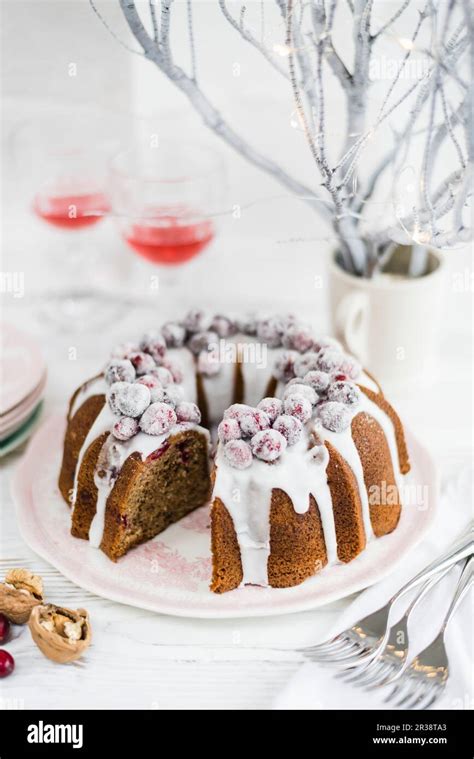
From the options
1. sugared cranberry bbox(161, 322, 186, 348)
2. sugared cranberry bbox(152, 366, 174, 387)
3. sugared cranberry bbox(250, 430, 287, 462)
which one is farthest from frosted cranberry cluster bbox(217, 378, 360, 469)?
sugared cranberry bbox(161, 322, 186, 348)

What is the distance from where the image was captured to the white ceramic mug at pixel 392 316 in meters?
2.37

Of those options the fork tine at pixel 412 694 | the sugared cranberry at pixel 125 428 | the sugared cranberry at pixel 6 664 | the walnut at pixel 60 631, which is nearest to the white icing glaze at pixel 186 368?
the sugared cranberry at pixel 125 428

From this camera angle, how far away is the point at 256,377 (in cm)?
212

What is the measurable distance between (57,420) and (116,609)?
24.7 inches

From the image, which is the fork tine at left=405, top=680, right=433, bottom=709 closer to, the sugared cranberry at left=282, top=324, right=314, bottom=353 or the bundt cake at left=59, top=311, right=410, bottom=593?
the bundt cake at left=59, top=311, right=410, bottom=593

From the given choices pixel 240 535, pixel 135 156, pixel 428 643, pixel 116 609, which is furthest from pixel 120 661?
pixel 135 156

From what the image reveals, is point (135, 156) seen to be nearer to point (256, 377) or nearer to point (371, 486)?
point (256, 377)

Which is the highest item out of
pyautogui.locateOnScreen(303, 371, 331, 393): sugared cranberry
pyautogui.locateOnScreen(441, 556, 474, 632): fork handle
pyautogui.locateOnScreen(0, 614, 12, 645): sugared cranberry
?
pyautogui.locateOnScreen(303, 371, 331, 393): sugared cranberry

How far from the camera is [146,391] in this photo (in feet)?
6.18

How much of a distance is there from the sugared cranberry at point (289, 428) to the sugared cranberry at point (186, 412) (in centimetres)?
21

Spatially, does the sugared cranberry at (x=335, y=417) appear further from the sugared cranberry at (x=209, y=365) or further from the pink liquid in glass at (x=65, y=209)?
the pink liquid in glass at (x=65, y=209)

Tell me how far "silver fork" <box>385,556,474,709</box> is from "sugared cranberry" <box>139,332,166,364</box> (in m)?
0.86

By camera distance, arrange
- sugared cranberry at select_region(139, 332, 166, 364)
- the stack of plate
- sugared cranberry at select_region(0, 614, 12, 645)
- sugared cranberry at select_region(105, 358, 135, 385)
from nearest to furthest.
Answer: sugared cranberry at select_region(0, 614, 12, 645) < sugared cranberry at select_region(105, 358, 135, 385) < sugared cranberry at select_region(139, 332, 166, 364) < the stack of plate

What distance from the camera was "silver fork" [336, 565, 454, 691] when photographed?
5.41 ft
